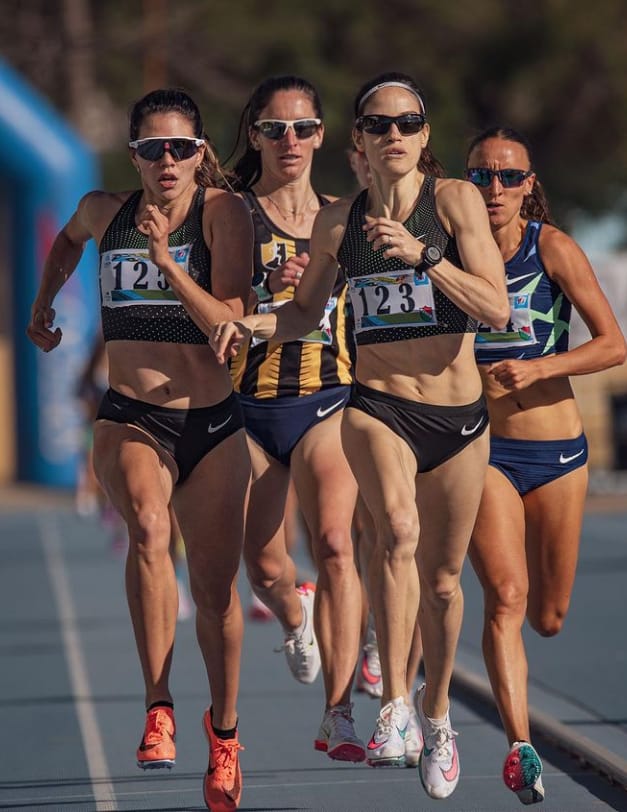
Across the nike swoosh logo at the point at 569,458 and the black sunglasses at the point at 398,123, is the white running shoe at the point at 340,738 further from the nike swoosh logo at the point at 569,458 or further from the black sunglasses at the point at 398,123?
the black sunglasses at the point at 398,123

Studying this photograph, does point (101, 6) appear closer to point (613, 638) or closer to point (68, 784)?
point (613, 638)

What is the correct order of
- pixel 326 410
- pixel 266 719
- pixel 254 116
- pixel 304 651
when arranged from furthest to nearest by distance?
pixel 266 719 → pixel 304 651 → pixel 326 410 → pixel 254 116

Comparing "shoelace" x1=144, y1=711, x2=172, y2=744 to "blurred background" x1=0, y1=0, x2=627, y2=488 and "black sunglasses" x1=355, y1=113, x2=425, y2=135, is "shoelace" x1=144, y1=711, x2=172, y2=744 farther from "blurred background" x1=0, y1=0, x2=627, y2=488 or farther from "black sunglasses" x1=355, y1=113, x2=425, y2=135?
"blurred background" x1=0, y1=0, x2=627, y2=488

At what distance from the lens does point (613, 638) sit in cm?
1037

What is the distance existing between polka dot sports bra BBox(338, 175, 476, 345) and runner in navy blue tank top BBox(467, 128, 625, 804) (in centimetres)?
29

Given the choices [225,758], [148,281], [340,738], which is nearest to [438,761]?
[340,738]

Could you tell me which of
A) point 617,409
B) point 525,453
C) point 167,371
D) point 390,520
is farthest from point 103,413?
point 617,409

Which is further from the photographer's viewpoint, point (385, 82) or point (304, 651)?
point (304, 651)

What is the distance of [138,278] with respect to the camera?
5949 millimetres

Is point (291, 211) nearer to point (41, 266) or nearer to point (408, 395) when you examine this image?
point (408, 395)

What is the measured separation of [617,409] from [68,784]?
1508cm

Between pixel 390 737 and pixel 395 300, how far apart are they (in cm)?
146

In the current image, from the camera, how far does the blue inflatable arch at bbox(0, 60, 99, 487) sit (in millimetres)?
26109

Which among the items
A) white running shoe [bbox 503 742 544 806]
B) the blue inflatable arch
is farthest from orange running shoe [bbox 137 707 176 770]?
the blue inflatable arch
